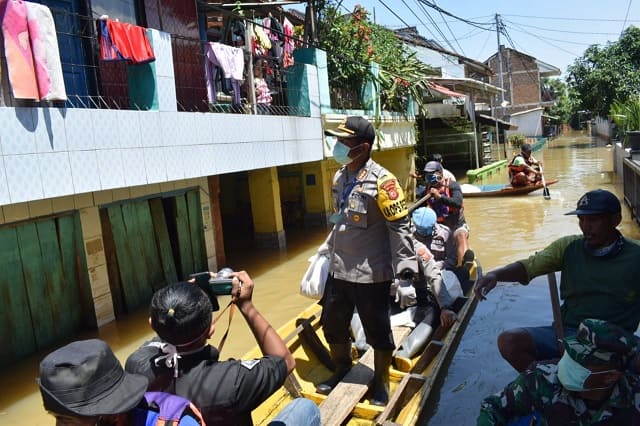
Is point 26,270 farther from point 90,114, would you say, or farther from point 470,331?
point 470,331

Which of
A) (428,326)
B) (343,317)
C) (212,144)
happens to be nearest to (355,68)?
(212,144)

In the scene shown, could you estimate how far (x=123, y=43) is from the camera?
19.9ft

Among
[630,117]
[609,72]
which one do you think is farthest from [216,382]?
[609,72]

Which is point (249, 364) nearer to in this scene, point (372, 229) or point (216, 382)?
point (216, 382)

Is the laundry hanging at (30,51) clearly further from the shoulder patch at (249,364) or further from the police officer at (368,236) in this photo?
the shoulder patch at (249,364)

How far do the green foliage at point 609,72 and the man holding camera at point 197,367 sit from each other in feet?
95.2

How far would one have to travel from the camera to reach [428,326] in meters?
5.01

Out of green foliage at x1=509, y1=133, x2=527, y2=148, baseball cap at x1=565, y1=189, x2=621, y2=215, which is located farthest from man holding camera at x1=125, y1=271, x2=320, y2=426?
green foliage at x1=509, y1=133, x2=527, y2=148

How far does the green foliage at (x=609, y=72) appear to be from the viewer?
2648 cm

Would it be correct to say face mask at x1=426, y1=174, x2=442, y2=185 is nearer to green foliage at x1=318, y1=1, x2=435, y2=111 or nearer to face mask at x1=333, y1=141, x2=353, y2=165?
face mask at x1=333, y1=141, x2=353, y2=165

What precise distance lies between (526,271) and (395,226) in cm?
86

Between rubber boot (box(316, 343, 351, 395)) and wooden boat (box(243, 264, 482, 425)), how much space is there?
0.23 ft

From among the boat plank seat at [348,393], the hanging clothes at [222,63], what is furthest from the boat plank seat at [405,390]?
the hanging clothes at [222,63]

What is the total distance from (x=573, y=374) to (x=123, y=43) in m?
5.80
